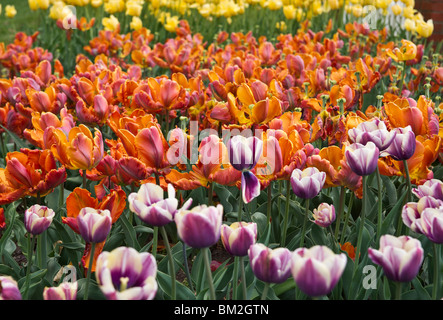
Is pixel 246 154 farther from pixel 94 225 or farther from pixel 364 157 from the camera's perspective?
pixel 94 225

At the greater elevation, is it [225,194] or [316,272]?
Result: [316,272]

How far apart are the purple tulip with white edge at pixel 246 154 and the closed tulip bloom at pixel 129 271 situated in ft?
1.25

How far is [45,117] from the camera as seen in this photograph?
1778 mm

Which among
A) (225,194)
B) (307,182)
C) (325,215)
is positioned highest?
(307,182)

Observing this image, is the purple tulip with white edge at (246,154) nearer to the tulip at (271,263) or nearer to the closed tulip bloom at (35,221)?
the tulip at (271,263)

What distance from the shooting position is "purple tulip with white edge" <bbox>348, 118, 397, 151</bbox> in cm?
127

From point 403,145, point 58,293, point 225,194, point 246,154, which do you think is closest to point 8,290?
point 58,293

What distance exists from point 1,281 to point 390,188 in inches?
49.6

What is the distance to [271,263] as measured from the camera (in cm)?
96

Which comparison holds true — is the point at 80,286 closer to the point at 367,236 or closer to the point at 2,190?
the point at 2,190

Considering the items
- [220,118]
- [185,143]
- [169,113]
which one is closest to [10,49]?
[169,113]

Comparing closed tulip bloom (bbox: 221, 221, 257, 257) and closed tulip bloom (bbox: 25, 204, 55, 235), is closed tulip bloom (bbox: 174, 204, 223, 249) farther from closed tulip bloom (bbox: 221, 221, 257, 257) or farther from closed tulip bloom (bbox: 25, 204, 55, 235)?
closed tulip bloom (bbox: 25, 204, 55, 235)

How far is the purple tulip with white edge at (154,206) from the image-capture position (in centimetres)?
104

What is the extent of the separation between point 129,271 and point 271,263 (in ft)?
0.78
